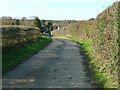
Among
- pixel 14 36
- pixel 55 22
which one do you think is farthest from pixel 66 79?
pixel 55 22

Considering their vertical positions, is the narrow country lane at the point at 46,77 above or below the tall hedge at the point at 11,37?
below

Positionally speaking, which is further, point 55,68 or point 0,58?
point 0,58

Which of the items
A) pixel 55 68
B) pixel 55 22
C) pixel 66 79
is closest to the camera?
pixel 66 79

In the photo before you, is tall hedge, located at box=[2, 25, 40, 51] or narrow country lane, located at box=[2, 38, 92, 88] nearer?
narrow country lane, located at box=[2, 38, 92, 88]

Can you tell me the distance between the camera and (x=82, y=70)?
9.83m

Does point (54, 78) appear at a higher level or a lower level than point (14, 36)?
lower

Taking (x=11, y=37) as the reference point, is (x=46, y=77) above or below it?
below

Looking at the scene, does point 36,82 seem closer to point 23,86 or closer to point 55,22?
point 23,86

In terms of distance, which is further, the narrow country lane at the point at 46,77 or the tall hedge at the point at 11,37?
the tall hedge at the point at 11,37

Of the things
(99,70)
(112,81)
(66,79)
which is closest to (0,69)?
(66,79)

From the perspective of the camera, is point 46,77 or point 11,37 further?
point 11,37

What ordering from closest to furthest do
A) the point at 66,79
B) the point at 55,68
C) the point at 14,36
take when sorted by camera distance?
1. the point at 66,79
2. the point at 55,68
3. the point at 14,36

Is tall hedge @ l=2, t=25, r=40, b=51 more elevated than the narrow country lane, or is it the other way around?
tall hedge @ l=2, t=25, r=40, b=51

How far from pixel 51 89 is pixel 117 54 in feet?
7.86
